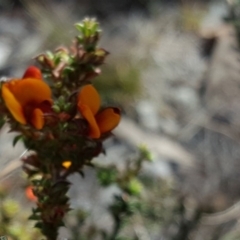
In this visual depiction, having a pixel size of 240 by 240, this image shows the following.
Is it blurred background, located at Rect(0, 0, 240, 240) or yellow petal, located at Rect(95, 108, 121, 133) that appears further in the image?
blurred background, located at Rect(0, 0, 240, 240)

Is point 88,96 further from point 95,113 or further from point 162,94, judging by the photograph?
point 162,94

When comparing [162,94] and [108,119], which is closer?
[108,119]

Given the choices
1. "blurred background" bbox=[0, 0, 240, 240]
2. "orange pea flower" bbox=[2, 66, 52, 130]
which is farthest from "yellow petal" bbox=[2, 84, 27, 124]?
"blurred background" bbox=[0, 0, 240, 240]

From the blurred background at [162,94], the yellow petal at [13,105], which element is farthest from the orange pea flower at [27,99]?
the blurred background at [162,94]

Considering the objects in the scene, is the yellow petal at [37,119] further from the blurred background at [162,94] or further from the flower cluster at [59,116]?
the blurred background at [162,94]

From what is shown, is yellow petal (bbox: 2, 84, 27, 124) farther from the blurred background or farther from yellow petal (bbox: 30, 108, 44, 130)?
the blurred background

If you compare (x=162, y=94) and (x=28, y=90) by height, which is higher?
(x=162, y=94)

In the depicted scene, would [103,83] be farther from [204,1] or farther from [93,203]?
[204,1]

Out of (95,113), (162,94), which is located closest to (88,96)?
(95,113)

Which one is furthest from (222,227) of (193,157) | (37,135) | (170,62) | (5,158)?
(170,62)
